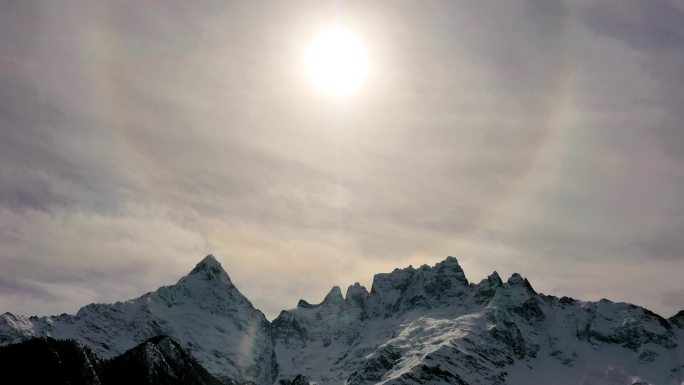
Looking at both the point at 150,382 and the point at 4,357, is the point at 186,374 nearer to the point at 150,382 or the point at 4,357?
the point at 150,382

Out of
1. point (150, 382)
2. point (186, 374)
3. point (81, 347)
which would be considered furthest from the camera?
point (186, 374)

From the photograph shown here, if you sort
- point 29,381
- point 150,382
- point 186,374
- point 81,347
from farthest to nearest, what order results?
point 186,374, point 150,382, point 81,347, point 29,381

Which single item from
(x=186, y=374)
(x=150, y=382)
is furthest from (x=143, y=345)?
(x=186, y=374)

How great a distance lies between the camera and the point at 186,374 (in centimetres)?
17762

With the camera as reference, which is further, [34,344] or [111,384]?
[111,384]

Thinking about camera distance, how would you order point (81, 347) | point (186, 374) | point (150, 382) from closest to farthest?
1. point (81, 347)
2. point (150, 382)
3. point (186, 374)

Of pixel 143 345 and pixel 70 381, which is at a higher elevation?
pixel 143 345

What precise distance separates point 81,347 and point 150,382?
18036mm

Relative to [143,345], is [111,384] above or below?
below

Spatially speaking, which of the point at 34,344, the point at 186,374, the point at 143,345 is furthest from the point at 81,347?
the point at 186,374

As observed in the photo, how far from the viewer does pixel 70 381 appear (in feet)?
419

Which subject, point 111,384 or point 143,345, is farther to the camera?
point 143,345

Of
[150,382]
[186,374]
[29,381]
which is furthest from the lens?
[186,374]

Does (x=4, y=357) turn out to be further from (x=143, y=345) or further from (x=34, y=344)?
(x=143, y=345)
